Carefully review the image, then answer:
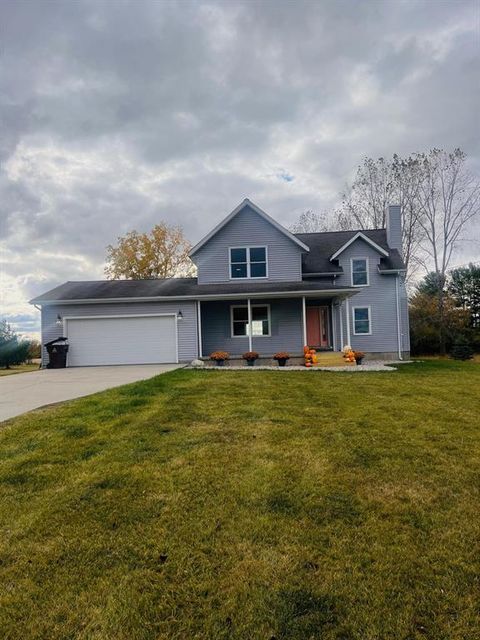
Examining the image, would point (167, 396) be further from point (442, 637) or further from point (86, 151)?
point (86, 151)

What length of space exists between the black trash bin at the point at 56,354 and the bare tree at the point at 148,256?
1858 cm

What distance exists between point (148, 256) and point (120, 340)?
62.6 ft

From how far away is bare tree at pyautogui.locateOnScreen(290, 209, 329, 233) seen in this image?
32406 millimetres

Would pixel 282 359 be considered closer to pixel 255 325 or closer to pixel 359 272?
pixel 255 325

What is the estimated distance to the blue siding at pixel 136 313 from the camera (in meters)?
16.5

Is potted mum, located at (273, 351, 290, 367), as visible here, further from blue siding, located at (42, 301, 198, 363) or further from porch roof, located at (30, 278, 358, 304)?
blue siding, located at (42, 301, 198, 363)

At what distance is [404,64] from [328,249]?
8472 millimetres

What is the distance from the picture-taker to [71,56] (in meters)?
12.3

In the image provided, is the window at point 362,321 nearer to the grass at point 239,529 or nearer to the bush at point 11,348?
the grass at point 239,529

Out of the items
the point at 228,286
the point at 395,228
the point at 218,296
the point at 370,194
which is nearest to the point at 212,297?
the point at 218,296

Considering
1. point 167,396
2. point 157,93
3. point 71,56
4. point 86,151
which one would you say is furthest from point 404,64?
point 167,396

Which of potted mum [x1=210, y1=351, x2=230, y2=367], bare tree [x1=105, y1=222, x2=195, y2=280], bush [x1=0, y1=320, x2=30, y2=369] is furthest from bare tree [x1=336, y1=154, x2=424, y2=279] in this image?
bush [x1=0, y1=320, x2=30, y2=369]

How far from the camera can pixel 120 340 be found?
1667 centimetres

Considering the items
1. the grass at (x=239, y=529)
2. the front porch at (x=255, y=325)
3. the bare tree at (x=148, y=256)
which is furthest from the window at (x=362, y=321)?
the bare tree at (x=148, y=256)
